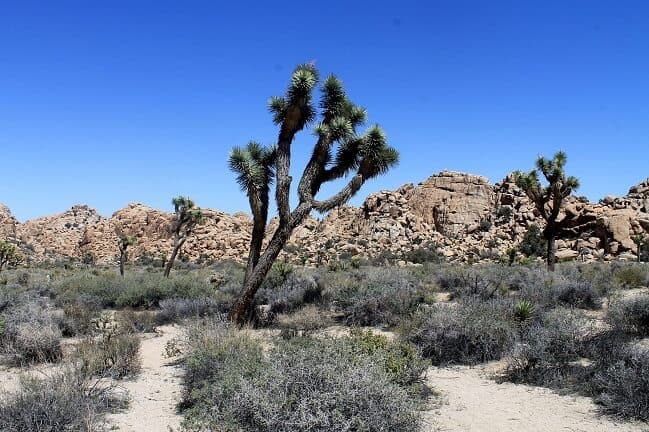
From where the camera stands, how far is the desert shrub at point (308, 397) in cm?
502

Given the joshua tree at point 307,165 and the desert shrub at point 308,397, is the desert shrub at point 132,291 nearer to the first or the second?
the joshua tree at point 307,165

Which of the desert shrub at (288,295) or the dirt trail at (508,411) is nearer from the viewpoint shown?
the dirt trail at (508,411)

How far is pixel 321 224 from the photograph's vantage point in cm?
5556

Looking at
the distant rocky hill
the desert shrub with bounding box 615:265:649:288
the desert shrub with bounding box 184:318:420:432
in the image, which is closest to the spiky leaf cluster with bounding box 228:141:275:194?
the desert shrub with bounding box 184:318:420:432

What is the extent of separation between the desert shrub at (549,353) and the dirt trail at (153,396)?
5.08 meters

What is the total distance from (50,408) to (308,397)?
2.59 meters

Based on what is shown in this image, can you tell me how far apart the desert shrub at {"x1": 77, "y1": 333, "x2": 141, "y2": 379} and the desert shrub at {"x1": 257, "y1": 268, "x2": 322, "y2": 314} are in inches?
235

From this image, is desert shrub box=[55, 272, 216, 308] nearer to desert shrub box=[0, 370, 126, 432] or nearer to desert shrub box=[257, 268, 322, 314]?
desert shrub box=[257, 268, 322, 314]

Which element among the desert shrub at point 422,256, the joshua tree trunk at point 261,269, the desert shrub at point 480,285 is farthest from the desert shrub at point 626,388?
the desert shrub at point 422,256

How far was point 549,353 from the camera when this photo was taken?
26.3ft

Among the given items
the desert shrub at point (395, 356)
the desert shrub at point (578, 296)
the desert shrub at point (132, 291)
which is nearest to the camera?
the desert shrub at point (395, 356)

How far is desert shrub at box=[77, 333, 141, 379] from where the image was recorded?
759cm

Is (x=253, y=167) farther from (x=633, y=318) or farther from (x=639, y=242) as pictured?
(x=639, y=242)

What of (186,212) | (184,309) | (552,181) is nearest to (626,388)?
(184,309)
